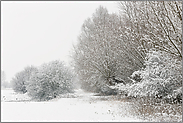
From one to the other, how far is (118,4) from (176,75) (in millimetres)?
5882

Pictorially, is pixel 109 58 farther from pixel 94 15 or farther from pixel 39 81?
pixel 39 81

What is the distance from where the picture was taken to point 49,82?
14711 millimetres

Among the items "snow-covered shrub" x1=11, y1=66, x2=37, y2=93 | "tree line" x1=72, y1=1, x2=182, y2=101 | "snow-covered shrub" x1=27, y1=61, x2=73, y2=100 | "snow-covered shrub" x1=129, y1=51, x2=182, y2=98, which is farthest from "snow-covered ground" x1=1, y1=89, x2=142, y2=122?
"snow-covered shrub" x1=11, y1=66, x2=37, y2=93

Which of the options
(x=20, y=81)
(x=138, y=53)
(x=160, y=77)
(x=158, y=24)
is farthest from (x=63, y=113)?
(x=20, y=81)

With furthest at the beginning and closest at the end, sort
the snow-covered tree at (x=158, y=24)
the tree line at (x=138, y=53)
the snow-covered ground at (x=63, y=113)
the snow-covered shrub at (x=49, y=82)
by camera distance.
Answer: the snow-covered shrub at (x=49, y=82)
the tree line at (x=138, y=53)
the snow-covered tree at (x=158, y=24)
the snow-covered ground at (x=63, y=113)

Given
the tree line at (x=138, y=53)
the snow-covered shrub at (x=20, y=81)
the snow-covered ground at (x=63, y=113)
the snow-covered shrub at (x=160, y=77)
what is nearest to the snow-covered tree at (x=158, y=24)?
the tree line at (x=138, y=53)

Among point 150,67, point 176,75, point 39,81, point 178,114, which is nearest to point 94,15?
point 39,81

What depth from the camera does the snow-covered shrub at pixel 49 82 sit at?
14.6 m

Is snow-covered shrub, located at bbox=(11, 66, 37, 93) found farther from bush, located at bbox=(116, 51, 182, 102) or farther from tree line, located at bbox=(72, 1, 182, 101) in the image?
bush, located at bbox=(116, 51, 182, 102)

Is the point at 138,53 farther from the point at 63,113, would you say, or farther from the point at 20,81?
the point at 20,81

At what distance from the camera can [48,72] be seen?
15.1 meters

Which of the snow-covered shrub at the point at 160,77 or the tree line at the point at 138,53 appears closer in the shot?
the tree line at the point at 138,53

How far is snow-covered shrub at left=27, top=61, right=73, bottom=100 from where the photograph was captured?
1464 cm

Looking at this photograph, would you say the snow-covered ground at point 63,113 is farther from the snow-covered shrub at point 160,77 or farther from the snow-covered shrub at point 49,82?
the snow-covered shrub at point 49,82
